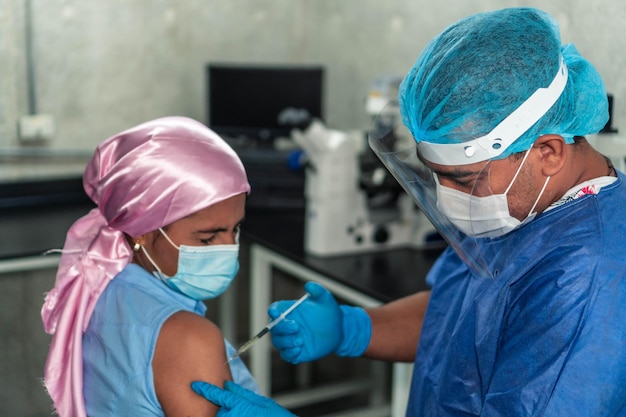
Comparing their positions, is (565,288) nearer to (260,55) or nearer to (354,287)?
(354,287)

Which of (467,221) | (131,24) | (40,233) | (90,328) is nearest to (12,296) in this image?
(40,233)

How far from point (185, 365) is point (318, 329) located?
36 centimetres

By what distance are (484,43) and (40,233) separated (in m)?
2.15

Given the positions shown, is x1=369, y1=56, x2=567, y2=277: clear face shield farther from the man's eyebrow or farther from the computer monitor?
the computer monitor

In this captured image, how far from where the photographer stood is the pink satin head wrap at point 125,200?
1.41m

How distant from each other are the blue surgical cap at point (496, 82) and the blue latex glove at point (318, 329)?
54cm

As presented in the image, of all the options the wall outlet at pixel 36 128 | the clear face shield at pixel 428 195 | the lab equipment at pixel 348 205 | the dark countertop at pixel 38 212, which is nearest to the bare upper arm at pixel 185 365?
the clear face shield at pixel 428 195

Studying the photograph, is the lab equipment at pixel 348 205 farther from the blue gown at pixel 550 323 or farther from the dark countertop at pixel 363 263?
the blue gown at pixel 550 323

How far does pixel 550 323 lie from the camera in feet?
3.63

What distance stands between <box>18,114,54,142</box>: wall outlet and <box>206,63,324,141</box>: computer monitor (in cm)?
73

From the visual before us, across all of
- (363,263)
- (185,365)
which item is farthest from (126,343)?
(363,263)

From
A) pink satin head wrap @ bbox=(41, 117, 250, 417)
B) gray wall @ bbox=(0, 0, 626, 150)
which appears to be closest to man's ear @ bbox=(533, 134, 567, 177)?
pink satin head wrap @ bbox=(41, 117, 250, 417)

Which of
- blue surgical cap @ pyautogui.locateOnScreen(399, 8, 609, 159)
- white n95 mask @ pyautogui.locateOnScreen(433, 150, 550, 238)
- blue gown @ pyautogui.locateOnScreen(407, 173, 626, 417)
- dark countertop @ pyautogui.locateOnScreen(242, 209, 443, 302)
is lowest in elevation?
dark countertop @ pyautogui.locateOnScreen(242, 209, 443, 302)

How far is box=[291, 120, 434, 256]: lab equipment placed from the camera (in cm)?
255
